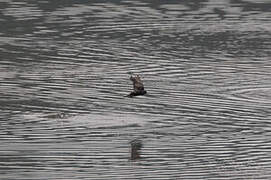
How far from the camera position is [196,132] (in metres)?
15.1

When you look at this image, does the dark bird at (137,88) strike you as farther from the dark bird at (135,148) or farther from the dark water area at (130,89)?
the dark bird at (135,148)

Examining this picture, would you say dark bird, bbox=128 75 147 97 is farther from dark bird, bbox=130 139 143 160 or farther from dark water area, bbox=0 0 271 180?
dark bird, bbox=130 139 143 160

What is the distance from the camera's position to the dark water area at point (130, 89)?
13.6 metres

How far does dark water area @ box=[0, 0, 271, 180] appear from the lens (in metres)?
13.6

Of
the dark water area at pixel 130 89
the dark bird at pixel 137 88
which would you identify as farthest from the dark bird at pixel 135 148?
the dark bird at pixel 137 88

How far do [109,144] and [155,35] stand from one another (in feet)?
29.6

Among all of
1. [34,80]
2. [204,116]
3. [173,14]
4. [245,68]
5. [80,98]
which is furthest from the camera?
[173,14]

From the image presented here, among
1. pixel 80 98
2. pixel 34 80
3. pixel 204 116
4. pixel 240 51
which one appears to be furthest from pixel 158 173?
pixel 240 51

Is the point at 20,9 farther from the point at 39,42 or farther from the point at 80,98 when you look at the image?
the point at 80,98

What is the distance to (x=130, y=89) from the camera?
17844 millimetres

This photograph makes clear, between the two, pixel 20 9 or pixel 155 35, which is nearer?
pixel 155 35

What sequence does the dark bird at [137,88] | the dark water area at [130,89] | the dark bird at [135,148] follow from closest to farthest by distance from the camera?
the dark water area at [130,89]
the dark bird at [135,148]
the dark bird at [137,88]

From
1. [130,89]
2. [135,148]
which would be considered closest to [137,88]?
[130,89]

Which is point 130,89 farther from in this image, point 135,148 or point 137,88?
point 135,148
